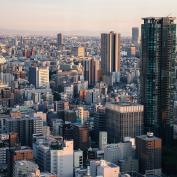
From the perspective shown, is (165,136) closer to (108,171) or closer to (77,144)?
(77,144)

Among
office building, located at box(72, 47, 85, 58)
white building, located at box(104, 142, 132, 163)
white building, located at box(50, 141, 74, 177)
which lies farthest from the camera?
office building, located at box(72, 47, 85, 58)

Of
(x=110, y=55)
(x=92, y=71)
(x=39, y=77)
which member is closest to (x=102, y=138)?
(x=39, y=77)

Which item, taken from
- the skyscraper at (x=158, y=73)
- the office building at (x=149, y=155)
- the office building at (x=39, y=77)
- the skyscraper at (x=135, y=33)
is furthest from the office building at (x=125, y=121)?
the office building at (x=39, y=77)

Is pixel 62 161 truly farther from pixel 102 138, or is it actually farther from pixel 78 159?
pixel 102 138

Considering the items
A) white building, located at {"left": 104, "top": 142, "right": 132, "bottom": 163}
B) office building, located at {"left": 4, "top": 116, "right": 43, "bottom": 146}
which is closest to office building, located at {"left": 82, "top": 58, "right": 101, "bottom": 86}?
office building, located at {"left": 4, "top": 116, "right": 43, "bottom": 146}

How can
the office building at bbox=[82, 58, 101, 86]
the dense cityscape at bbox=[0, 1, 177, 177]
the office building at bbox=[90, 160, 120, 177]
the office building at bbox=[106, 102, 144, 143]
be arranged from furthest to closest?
1. the office building at bbox=[82, 58, 101, 86]
2. the office building at bbox=[106, 102, 144, 143]
3. the dense cityscape at bbox=[0, 1, 177, 177]
4. the office building at bbox=[90, 160, 120, 177]

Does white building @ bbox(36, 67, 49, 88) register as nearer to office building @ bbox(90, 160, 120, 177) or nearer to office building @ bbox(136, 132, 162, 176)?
office building @ bbox(136, 132, 162, 176)

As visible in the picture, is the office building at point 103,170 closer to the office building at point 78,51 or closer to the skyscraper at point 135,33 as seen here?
the skyscraper at point 135,33

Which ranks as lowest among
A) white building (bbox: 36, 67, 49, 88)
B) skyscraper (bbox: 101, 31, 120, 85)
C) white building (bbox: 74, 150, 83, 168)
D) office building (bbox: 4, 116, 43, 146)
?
white building (bbox: 74, 150, 83, 168)
